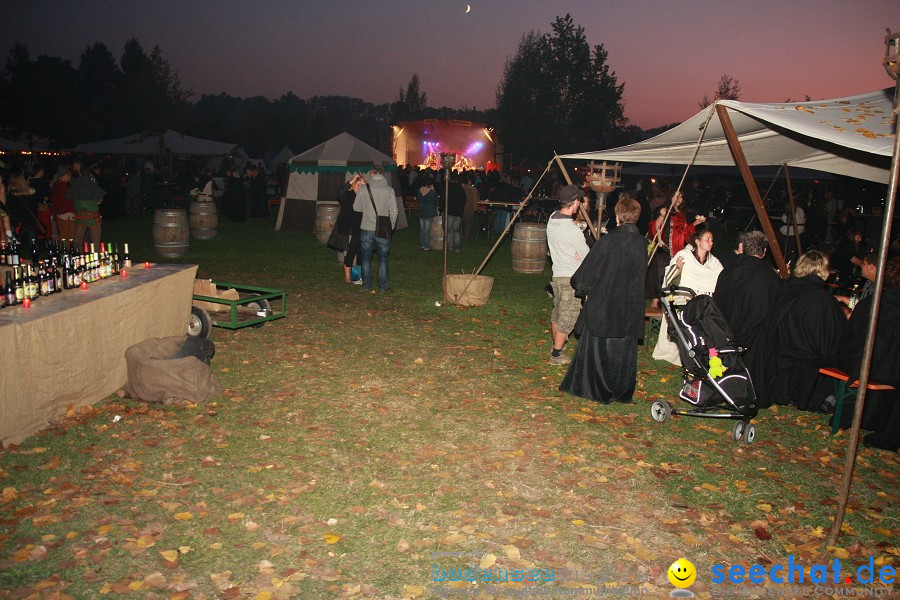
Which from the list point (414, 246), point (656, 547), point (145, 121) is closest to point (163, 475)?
point (656, 547)

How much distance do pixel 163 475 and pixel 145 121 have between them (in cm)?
3490

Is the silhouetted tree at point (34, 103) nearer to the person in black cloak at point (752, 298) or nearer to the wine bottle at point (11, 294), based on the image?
the wine bottle at point (11, 294)

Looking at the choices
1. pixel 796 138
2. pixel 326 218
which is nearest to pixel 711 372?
pixel 796 138

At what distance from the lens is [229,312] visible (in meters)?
8.56

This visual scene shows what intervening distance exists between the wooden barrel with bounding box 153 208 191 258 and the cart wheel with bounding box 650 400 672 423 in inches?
450

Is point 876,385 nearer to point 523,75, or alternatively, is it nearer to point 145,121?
point 145,121

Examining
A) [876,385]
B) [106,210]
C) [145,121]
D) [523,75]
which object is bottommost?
[876,385]

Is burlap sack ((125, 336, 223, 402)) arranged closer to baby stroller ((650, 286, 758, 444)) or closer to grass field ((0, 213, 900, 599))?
grass field ((0, 213, 900, 599))

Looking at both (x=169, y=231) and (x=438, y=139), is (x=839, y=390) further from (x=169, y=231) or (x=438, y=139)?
(x=438, y=139)

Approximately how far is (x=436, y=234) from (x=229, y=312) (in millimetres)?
8464

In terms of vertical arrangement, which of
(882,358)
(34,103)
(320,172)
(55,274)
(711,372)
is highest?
(34,103)

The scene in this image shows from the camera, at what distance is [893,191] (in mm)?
3463

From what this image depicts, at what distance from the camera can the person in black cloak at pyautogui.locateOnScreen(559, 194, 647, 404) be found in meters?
5.98

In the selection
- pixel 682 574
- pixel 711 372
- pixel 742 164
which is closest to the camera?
pixel 682 574
